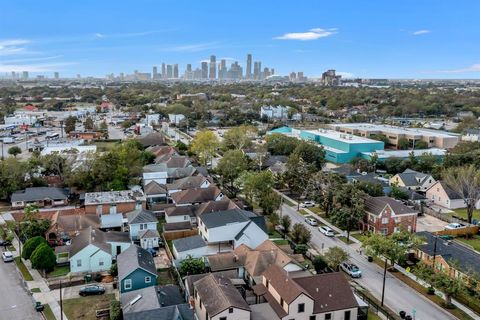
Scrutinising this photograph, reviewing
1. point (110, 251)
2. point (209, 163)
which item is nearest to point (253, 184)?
point (110, 251)

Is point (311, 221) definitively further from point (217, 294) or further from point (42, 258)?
point (42, 258)

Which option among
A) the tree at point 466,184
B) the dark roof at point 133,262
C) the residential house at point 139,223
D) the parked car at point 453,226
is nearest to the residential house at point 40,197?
the residential house at point 139,223

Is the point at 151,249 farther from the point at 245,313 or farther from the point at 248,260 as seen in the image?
the point at 245,313

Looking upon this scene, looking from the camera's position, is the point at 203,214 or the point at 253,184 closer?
the point at 203,214

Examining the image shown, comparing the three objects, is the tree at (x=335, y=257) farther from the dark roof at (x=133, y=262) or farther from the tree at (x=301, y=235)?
the dark roof at (x=133, y=262)

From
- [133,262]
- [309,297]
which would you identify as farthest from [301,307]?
[133,262]

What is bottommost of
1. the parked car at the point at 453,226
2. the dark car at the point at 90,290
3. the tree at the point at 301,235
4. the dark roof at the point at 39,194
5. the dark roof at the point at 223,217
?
the parked car at the point at 453,226

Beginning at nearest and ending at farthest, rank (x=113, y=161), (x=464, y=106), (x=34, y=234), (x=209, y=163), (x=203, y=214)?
(x=34, y=234) < (x=203, y=214) < (x=113, y=161) < (x=209, y=163) < (x=464, y=106)
